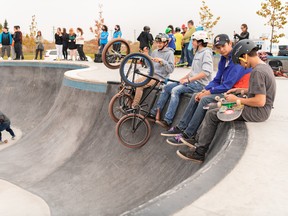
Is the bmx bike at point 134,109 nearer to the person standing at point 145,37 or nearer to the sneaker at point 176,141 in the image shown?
the sneaker at point 176,141

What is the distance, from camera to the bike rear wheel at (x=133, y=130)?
24.3 feet

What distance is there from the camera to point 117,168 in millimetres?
7711

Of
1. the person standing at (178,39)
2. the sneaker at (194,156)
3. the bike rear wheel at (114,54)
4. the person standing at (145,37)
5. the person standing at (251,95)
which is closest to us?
the person standing at (251,95)

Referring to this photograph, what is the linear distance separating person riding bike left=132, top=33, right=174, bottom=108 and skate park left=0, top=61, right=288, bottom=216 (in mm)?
820

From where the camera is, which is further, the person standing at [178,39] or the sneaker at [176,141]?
the person standing at [178,39]

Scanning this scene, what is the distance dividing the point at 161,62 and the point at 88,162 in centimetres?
315

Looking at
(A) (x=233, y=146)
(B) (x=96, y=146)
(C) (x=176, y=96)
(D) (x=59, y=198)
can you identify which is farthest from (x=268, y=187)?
(B) (x=96, y=146)

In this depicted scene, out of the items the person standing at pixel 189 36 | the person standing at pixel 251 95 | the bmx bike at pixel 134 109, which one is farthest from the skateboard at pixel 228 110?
the person standing at pixel 189 36

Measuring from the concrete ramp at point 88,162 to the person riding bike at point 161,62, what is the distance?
776mm

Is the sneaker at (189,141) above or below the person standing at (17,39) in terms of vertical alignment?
below

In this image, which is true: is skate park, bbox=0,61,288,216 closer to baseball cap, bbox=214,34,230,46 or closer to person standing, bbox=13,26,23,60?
baseball cap, bbox=214,34,230,46

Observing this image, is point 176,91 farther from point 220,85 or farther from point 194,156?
point 194,156

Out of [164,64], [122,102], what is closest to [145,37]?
[122,102]

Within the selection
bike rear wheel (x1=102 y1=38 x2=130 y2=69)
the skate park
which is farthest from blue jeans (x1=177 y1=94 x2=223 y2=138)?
bike rear wheel (x1=102 y1=38 x2=130 y2=69)
